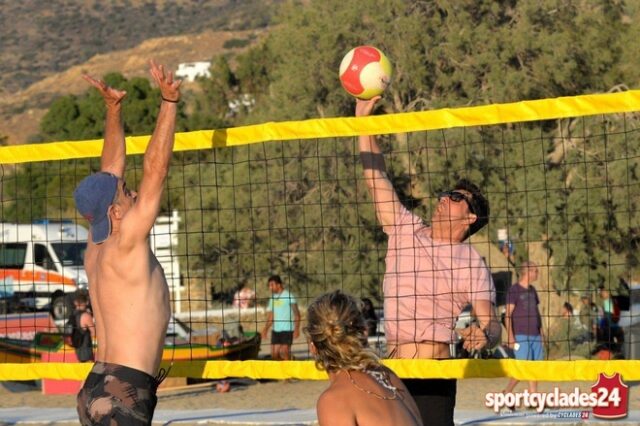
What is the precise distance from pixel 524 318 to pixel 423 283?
6498 mm

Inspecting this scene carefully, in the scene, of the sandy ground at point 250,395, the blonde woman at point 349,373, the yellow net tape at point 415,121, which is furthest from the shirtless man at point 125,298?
the sandy ground at point 250,395

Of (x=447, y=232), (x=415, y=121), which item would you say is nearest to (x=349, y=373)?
(x=447, y=232)

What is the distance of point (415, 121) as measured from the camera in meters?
6.42

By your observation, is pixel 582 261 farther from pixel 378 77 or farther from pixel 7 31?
pixel 7 31

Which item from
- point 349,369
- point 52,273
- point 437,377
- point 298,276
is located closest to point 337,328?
point 349,369

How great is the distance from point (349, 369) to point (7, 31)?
86.6 meters

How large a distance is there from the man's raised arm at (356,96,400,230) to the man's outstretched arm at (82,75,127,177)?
1.19 meters

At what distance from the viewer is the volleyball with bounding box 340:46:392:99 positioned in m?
6.19

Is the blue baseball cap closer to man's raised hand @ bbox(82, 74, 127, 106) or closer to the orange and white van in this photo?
man's raised hand @ bbox(82, 74, 127, 106)

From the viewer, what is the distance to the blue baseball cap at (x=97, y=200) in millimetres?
4820

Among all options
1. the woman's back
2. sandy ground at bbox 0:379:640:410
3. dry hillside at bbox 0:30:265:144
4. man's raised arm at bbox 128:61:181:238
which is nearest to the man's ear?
man's raised arm at bbox 128:61:181:238

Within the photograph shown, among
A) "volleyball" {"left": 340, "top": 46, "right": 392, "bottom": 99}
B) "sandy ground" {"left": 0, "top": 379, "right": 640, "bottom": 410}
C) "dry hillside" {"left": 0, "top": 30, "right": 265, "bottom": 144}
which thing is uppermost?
"dry hillside" {"left": 0, "top": 30, "right": 265, "bottom": 144}

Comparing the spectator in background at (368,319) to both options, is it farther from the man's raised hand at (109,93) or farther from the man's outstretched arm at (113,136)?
the man's raised hand at (109,93)

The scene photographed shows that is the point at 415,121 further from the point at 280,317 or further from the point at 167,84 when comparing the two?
the point at 280,317
